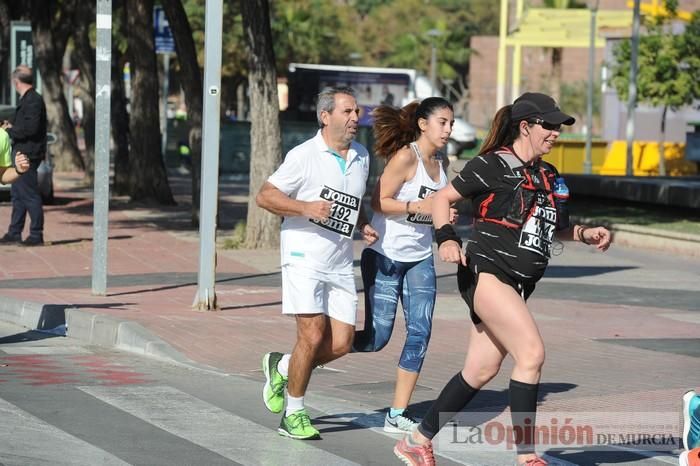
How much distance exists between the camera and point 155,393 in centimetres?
851

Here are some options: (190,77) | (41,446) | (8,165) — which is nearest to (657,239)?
(190,77)

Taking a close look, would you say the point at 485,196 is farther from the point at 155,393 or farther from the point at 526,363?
the point at 155,393

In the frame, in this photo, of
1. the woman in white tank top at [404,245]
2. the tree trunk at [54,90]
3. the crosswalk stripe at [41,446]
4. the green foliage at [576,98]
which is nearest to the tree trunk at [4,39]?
the tree trunk at [54,90]

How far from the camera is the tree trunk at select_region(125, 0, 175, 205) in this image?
2341cm

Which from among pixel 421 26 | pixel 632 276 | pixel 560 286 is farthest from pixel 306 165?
pixel 421 26

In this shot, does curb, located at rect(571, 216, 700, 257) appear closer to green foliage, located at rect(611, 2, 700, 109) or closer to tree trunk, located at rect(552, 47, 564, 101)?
green foliage, located at rect(611, 2, 700, 109)

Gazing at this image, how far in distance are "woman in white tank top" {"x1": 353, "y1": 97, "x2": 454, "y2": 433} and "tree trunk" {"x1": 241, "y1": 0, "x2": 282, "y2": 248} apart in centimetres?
922

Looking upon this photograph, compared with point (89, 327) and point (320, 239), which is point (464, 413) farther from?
point (89, 327)

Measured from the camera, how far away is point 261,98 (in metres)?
17.0

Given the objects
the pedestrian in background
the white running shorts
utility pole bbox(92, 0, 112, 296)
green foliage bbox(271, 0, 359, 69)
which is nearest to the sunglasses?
the pedestrian in background

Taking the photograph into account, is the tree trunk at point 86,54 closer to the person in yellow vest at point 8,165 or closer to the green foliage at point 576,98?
the person in yellow vest at point 8,165

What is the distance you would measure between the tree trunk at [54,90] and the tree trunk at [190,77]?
12.3m

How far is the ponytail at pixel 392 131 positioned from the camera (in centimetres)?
764

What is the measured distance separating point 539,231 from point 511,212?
0.16m
